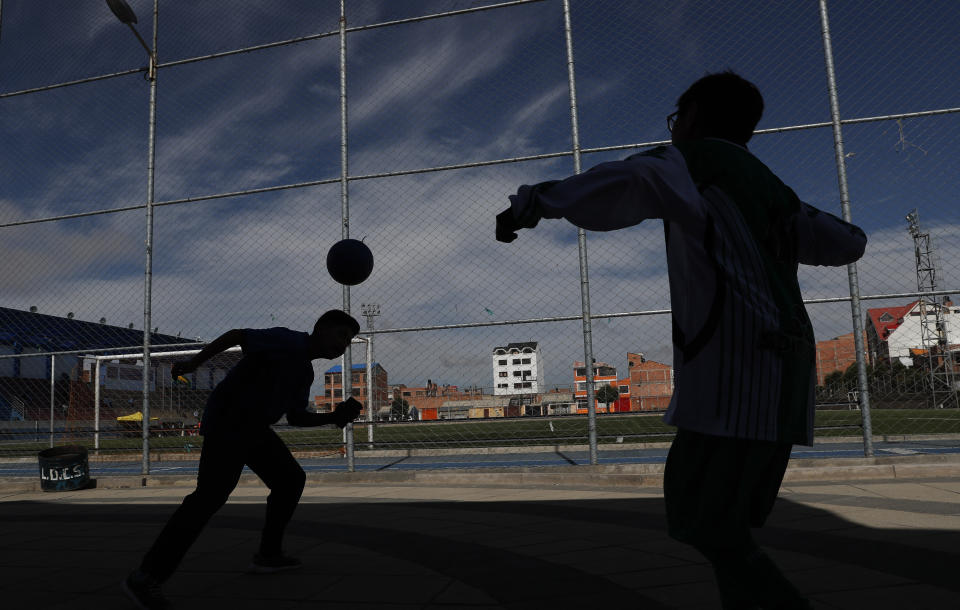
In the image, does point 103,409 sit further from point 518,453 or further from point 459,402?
point 459,402

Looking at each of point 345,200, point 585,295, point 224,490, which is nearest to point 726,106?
point 224,490

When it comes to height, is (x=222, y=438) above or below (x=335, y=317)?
below

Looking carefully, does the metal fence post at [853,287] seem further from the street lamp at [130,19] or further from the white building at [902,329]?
the street lamp at [130,19]

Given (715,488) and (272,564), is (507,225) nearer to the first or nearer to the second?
(715,488)

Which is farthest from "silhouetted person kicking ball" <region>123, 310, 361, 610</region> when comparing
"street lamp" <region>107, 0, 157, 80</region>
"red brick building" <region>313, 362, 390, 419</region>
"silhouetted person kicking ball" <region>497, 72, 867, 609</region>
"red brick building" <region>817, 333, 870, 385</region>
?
"street lamp" <region>107, 0, 157, 80</region>

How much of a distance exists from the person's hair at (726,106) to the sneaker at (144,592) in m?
3.20

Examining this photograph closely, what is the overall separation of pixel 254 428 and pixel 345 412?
0.52 m

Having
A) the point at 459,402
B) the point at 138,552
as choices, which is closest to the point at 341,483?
the point at 459,402

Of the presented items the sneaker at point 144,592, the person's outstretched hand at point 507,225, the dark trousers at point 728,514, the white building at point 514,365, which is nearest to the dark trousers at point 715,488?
the dark trousers at point 728,514

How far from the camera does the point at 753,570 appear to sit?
68.5 inches

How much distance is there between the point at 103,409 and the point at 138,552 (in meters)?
22.7

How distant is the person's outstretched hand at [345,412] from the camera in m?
3.76

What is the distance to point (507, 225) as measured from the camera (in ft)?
5.90

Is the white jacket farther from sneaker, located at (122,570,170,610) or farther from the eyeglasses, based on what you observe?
sneaker, located at (122,570,170,610)
